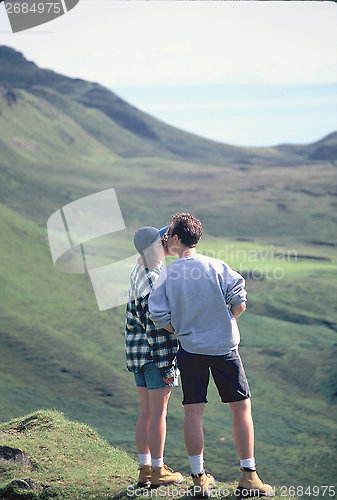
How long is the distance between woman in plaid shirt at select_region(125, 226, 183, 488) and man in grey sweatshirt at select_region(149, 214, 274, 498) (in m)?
0.11

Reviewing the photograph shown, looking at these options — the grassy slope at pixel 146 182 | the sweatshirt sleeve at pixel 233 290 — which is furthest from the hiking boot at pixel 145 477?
the grassy slope at pixel 146 182

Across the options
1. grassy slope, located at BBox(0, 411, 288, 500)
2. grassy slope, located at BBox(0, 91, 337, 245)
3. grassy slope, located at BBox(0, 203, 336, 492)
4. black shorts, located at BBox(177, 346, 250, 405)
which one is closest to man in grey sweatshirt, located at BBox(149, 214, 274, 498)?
black shorts, located at BBox(177, 346, 250, 405)

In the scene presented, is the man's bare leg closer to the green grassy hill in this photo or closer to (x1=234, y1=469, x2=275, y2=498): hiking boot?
(x1=234, y1=469, x2=275, y2=498): hiking boot

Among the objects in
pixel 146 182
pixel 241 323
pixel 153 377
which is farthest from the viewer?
pixel 146 182

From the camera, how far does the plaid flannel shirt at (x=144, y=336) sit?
278 cm

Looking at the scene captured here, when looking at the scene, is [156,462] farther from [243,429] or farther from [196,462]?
[243,429]

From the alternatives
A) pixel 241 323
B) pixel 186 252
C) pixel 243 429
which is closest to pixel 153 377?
pixel 243 429

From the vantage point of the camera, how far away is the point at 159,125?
60469mm

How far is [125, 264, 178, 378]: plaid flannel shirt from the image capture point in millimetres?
2781

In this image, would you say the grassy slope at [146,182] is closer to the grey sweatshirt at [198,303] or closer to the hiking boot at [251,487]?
the grey sweatshirt at [198,303]

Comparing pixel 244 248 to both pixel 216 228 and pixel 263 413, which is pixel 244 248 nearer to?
pixel 216 228

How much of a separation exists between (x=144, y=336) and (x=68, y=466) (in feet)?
3.79

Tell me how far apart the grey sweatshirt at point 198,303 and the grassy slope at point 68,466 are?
26.7 inches

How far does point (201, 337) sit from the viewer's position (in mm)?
2666
